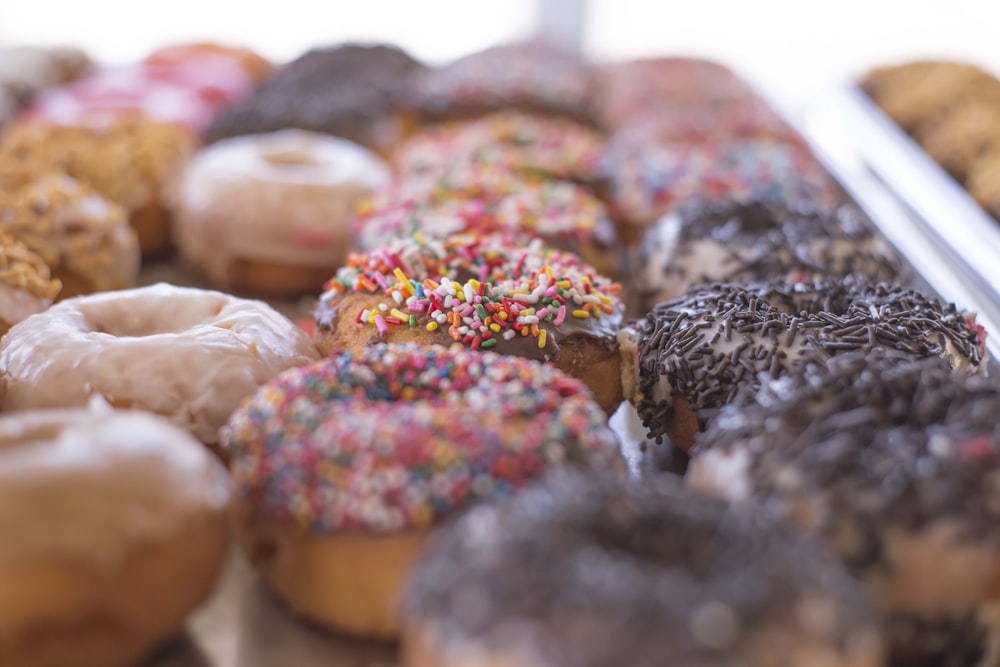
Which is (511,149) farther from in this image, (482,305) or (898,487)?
(898,487)

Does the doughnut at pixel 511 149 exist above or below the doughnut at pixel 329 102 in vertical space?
above

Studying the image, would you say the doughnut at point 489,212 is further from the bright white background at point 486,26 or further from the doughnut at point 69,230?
the bright white background at point 486,26

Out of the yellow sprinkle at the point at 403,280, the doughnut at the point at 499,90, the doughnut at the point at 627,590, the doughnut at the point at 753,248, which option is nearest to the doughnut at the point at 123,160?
the doughnut at the point at 499,90

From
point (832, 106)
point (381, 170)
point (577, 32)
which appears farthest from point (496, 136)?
point (577, 32)

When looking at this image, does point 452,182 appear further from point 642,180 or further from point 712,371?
point 712,371

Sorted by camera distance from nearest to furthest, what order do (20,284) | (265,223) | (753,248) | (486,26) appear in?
(20,284) < (753,248) < (265,223) < (486,26)

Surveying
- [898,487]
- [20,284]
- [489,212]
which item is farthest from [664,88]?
[898,487]
